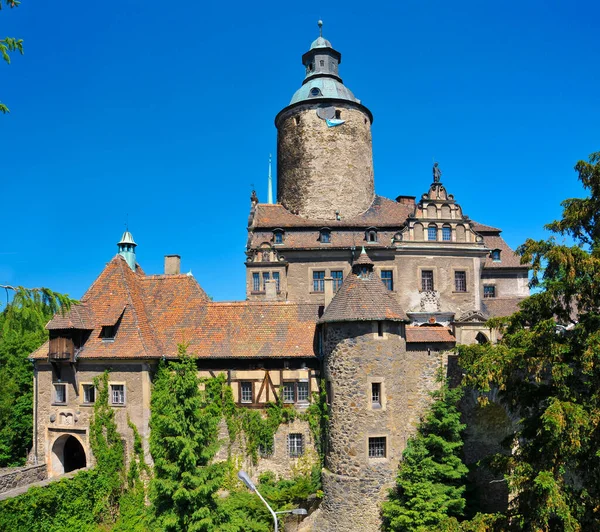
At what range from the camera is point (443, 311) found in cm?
3183

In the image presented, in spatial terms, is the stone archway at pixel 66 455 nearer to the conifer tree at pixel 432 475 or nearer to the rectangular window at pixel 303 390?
the rectangular window at pixel 303 390

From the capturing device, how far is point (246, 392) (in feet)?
81.8

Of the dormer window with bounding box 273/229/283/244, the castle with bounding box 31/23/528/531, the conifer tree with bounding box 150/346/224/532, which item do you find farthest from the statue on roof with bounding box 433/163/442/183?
the conifer tree with bounding box 150/346/224/532

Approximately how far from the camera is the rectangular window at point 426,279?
32219 mm

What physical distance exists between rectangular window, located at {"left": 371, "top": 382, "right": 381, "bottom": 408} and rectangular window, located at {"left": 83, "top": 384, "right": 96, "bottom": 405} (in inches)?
490

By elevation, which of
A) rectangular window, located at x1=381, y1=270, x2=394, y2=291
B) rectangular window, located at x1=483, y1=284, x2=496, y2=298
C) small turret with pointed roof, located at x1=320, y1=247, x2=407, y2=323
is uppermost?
rectangular window, located at x1=381, y1=270, x2=394, y2=291

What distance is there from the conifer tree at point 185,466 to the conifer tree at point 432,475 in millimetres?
7387

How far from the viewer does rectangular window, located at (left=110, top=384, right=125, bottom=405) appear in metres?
24.2

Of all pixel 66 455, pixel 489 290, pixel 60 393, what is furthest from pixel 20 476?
pixel 489 290

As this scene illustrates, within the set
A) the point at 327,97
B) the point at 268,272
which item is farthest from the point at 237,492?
the point at 327,97

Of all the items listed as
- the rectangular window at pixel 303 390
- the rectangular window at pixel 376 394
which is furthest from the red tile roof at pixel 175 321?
the rectangular window at pixel 376 394

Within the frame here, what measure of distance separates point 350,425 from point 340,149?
19.5 meters

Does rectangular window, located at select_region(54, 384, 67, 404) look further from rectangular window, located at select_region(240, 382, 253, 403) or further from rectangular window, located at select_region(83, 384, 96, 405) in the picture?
rectangular window, located at select_region(240, 382, 253, 403)

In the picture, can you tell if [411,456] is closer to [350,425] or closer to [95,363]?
[350,425]
